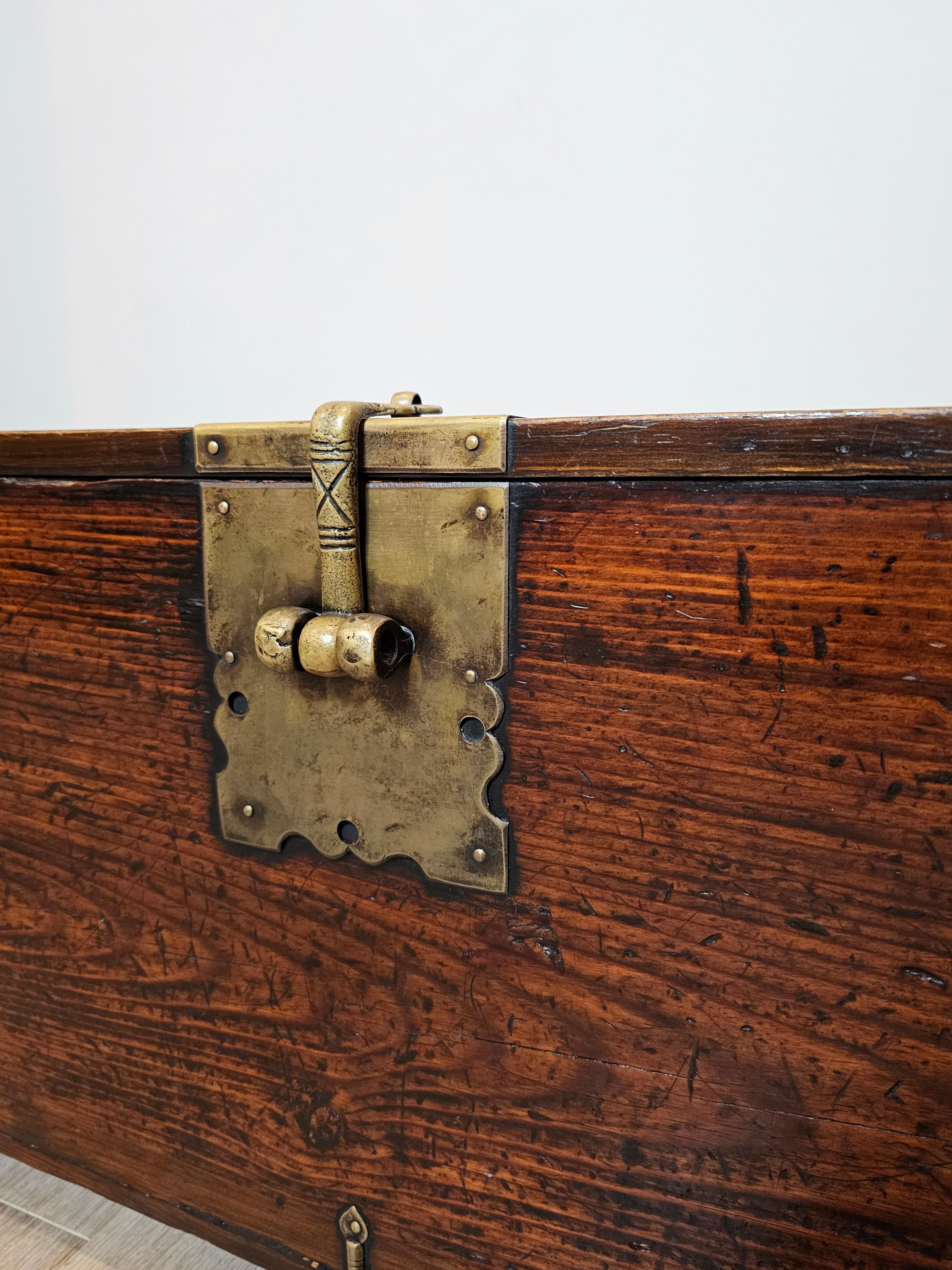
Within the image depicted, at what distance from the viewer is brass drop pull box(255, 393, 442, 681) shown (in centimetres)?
59

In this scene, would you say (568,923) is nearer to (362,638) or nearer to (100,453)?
(362,638)

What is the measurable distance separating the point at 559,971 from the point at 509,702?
0.58ft

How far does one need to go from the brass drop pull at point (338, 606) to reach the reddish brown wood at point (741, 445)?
105 mm

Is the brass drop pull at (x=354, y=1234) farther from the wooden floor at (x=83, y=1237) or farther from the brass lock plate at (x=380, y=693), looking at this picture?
the brass lock plate at (x=380, y=693)

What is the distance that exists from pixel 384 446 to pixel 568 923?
32cm

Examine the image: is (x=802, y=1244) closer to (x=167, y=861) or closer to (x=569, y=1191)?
(x=569, y=1191)

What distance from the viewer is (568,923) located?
0.61 metres

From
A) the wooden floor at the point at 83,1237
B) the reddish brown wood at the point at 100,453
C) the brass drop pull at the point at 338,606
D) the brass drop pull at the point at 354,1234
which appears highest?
the reddish brown wood at the point at 100,453

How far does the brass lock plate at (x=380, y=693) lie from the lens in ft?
1.98

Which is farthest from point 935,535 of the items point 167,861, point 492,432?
point 167,861

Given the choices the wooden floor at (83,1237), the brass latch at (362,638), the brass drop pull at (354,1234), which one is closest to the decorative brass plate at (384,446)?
the brass latch at (362,638)

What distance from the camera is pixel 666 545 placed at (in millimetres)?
548

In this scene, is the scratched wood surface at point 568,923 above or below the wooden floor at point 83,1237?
above

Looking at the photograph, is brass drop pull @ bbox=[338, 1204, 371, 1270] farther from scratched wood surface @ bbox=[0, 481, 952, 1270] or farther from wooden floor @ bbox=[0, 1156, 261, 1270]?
wooden floor @ bbox=[0, 1156, 261, 1270]
